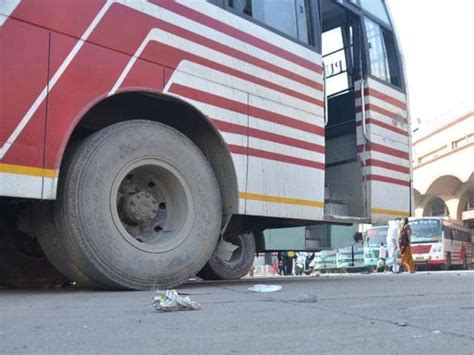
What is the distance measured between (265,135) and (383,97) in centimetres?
237

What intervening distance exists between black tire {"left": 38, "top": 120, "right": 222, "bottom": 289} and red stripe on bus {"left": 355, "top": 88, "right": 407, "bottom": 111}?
110 inches

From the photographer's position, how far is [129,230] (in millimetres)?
4551

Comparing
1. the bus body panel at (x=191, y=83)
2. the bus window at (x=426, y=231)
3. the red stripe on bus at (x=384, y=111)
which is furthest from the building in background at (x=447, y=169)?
the bus body panel at (x=191, y=83)

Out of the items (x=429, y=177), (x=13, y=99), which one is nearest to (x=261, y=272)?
(x=429, y=177)

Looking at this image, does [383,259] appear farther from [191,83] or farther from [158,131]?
[158,131]

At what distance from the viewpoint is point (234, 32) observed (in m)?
5.16

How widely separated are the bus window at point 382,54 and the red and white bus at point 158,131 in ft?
2.53

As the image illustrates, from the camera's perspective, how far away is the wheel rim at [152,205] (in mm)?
4434

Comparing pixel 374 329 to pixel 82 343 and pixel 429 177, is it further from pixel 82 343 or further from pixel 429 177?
pixel 429 177

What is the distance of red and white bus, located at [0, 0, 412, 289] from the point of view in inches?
151

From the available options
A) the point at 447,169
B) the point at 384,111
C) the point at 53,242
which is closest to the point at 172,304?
the point at 53,242

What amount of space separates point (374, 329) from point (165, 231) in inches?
91.7

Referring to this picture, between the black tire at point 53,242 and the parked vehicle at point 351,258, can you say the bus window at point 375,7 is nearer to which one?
the black tire at point 53,242

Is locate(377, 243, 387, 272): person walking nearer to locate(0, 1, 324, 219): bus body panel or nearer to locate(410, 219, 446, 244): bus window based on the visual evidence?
locate(410, 219, 446, 244): bus window
